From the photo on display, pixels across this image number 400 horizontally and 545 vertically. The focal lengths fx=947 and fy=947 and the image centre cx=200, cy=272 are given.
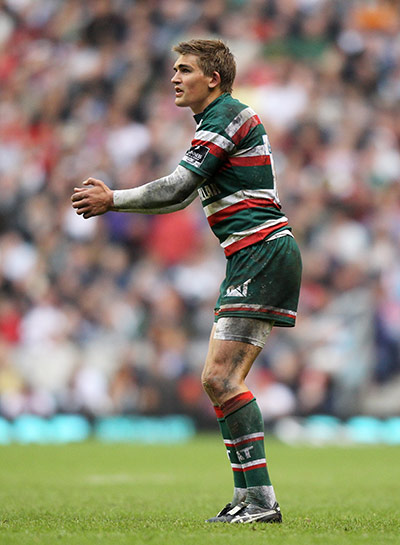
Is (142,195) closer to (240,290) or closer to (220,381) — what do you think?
(240,290)

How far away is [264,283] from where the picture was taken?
14.3 feet

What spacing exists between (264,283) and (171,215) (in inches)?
381

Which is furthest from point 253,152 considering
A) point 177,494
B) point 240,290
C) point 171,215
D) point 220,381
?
point 171,215

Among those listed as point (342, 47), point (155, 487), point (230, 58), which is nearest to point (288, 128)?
point (342, 47)

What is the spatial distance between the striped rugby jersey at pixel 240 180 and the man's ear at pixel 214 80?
9 centimetres

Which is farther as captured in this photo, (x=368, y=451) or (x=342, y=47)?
(x=342, y=47)

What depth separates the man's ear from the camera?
4566mm

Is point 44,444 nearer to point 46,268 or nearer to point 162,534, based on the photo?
point 46,268

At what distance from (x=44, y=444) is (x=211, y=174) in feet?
26.6

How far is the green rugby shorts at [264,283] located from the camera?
4.35 metres

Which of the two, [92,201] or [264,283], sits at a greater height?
[92,201]

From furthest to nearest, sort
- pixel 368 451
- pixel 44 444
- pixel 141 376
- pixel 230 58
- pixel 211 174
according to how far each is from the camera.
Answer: pixel 141 376 < pixel 44 444 < pixel 368 451 < pixel 230 58 < pixel 211 174

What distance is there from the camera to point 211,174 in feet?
14.1

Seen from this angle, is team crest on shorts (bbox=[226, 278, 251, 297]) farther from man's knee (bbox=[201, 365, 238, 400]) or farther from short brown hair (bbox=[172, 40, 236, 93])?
short brown hair (bbox=[172, 40, 236, 93])
